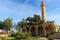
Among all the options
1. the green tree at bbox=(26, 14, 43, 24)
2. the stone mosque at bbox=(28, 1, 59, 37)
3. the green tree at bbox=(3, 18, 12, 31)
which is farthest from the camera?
the green tree at bbox=(3, 18, 12, 31)

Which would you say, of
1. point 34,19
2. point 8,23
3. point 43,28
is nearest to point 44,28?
point 43,28

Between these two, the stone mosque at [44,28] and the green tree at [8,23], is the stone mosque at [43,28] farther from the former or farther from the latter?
the green tree at [8,23]

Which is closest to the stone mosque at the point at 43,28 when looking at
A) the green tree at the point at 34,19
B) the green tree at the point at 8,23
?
A: the green tree at the point at 34,19

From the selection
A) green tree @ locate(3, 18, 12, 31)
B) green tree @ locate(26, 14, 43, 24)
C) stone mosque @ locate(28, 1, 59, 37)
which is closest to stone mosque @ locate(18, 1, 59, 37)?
stone mosque @ locate(28, 1, 59, 37)

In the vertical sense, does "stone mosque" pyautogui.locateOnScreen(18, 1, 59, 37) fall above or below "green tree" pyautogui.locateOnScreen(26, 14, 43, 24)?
below

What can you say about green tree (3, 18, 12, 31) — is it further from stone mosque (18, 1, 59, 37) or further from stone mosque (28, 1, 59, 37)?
stone mosque (28, 1, 59, 37)

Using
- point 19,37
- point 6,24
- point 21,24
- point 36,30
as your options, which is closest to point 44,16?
point 36,30

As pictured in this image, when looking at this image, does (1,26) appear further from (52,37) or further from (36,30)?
(52,37)

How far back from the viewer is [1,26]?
73.2 meters

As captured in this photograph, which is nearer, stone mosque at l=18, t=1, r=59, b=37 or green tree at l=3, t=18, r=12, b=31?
stone mosque at l=18, t=1, r=59, b=37

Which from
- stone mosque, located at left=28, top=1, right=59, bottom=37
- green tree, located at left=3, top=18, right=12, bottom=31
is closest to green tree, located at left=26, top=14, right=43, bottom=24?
stone mosque, located at left=28, top=1, right=59, bottom=37

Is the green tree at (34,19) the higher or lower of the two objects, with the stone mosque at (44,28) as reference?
higher

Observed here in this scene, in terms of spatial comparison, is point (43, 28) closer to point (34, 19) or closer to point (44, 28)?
point (44, 28)

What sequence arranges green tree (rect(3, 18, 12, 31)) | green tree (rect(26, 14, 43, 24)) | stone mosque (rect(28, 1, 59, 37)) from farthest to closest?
1. green tree (rect(3, 18, 12, 31))
2. stone mosque (rect(28, 1, 59, 37))
3. green tree (rect(26, 14, 43, 24))
